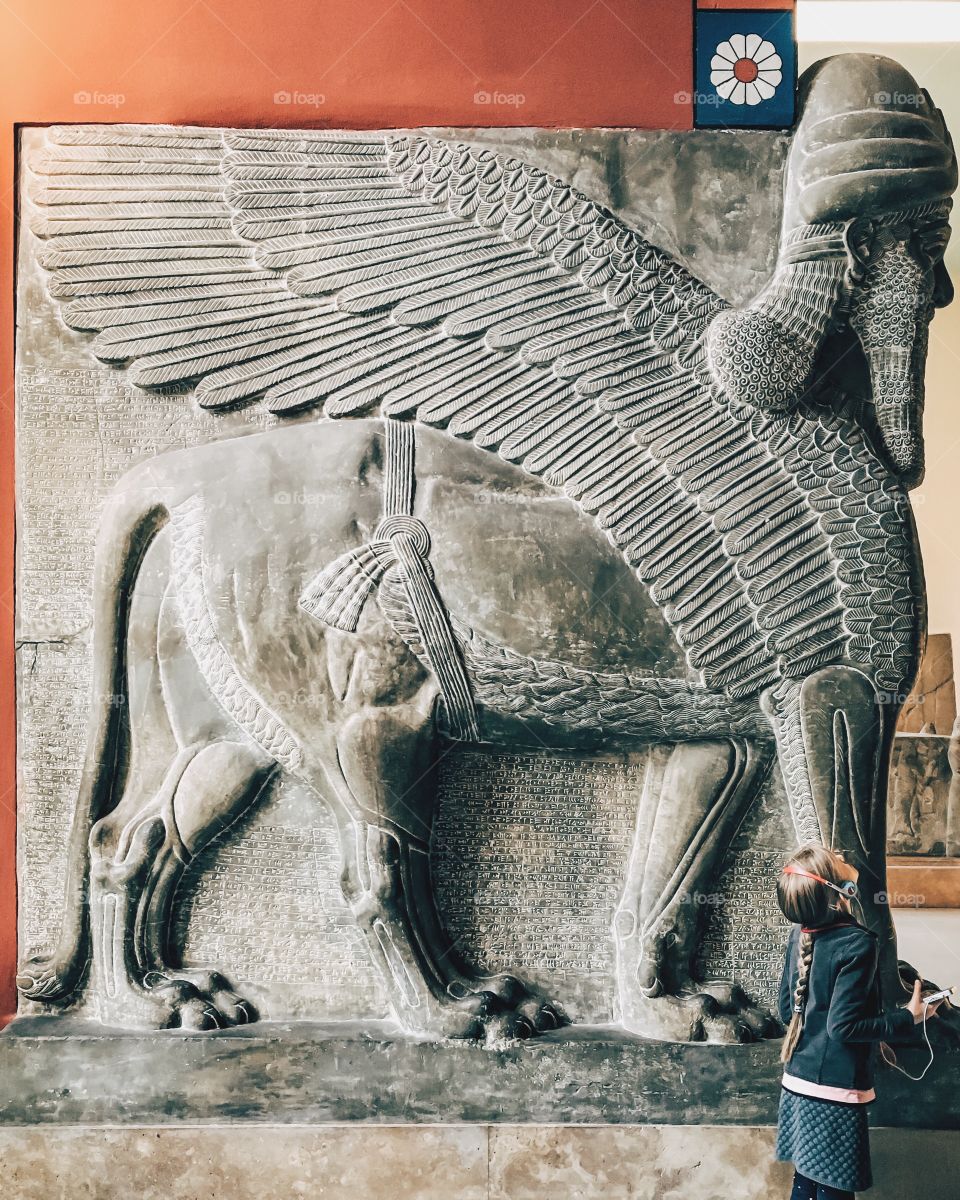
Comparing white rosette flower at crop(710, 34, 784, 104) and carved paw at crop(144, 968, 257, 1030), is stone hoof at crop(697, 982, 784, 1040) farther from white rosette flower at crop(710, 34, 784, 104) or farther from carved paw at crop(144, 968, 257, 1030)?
white rosette flower at crop(710, 34, 784, 104)

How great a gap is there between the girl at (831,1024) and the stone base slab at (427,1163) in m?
0.81

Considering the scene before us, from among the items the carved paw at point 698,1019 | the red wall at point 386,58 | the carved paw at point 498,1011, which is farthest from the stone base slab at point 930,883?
the red wall at point 386,58

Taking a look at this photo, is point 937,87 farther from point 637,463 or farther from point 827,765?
point 827,765

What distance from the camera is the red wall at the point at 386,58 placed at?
13.8ft

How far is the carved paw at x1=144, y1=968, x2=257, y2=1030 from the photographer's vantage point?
3.92 meters

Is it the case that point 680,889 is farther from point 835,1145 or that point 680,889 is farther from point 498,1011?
point 835,1145

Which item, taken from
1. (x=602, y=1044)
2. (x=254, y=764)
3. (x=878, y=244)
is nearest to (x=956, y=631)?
(x=878, y=244)

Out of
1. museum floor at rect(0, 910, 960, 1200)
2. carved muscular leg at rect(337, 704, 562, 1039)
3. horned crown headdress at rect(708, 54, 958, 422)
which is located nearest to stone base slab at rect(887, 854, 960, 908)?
museum floor at rect(0, 910, 960, 1200)

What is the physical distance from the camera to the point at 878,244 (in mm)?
4074

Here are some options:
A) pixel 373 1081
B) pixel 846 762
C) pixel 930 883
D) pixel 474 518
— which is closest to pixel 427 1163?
pixel 373 1081

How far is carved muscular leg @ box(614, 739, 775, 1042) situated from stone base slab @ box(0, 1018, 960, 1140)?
97mm

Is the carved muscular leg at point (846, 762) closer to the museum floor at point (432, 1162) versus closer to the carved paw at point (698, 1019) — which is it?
the carved paw at point (698, 1019)

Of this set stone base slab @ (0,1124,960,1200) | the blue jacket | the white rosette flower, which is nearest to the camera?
the blue jacket

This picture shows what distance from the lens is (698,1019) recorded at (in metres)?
3.93
